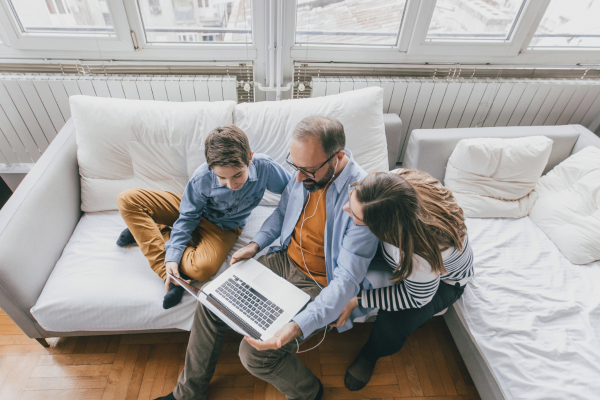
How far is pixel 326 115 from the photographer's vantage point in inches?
57.2

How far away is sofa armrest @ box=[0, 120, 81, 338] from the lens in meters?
1.11

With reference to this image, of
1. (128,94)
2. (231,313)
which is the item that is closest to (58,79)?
(128,94)

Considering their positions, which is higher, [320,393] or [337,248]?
[337,248]

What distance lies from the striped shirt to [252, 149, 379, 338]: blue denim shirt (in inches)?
2.2

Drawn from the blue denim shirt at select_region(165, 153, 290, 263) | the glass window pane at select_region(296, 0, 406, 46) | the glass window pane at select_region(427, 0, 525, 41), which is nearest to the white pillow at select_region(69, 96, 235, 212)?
the blue denim shirt at select_region(165, 153, 290, 263)

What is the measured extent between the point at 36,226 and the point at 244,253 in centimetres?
80

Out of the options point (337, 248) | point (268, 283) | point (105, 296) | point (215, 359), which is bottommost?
point (215, 359)

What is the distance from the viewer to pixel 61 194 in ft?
4.48

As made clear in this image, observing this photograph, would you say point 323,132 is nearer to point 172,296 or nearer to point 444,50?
point 172,296

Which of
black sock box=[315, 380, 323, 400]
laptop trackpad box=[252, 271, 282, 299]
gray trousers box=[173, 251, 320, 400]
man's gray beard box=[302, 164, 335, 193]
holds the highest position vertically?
man's gray beard box=[302, 164, 335, 193]

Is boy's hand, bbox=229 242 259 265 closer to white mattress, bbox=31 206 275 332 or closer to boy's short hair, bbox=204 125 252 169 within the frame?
white mattress, bbox=31 206 275 332

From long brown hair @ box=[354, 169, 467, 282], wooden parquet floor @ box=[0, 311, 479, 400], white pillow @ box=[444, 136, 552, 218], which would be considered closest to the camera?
long brown hair @ box=[354, 169, 467, 282]

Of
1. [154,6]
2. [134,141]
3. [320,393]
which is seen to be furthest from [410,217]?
[154,6]

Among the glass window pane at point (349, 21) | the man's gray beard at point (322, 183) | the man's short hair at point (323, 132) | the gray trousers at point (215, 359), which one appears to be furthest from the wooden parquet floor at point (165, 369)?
the glass window pane at point (349, 21)
